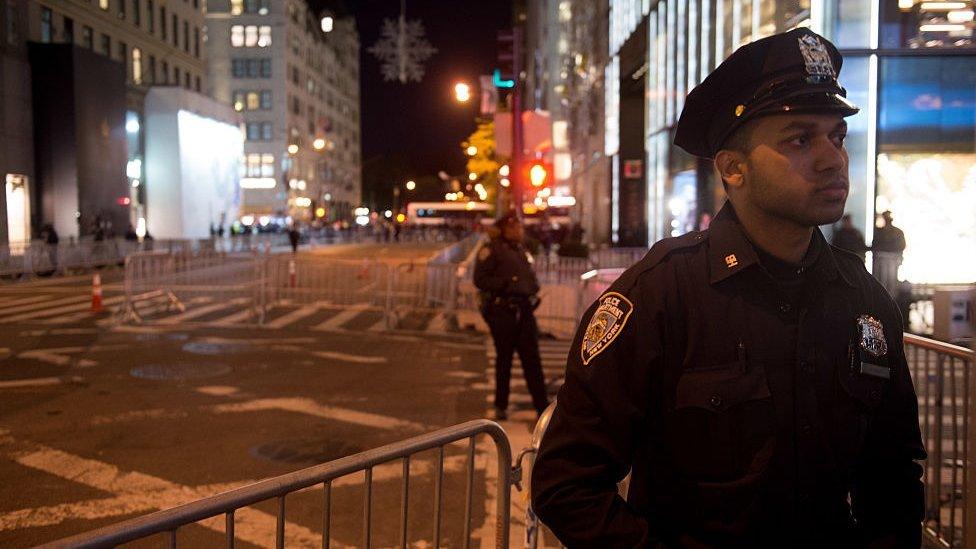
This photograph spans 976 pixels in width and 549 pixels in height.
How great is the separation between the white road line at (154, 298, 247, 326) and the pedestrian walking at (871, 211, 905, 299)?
40.4ft

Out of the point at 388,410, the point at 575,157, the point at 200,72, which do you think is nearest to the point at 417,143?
the point at 200,72

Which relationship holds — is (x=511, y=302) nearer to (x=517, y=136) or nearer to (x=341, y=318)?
(x=517, y=136)

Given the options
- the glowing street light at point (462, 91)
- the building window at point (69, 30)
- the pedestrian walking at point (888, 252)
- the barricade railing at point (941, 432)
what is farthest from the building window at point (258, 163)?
the barricade railing at point (941, 432)

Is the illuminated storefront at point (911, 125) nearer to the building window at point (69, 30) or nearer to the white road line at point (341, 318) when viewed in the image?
the white road line at point (341, 318)

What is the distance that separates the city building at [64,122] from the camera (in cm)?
3706

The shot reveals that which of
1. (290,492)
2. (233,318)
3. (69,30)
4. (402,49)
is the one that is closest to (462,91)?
(402,49)

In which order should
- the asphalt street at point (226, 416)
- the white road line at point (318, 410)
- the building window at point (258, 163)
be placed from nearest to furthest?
the asphalt street at point (226, 416)
the white road line at point (318, 410)
the building window at point (258, 163)

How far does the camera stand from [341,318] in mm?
17047

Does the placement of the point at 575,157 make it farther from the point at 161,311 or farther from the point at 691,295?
the point at 691,295

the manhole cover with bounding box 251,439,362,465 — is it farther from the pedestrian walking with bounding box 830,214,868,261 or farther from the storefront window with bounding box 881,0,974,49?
the storefront window with bounding box 881,0,974,49

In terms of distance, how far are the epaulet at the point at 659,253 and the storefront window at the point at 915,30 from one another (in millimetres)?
11994

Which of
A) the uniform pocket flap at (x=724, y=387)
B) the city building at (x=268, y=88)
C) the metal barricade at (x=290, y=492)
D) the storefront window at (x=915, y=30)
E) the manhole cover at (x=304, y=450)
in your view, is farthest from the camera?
the city building at (x=268, y=88)

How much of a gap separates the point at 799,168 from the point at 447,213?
100476 mm

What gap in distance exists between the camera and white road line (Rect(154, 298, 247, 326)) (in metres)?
16.1
